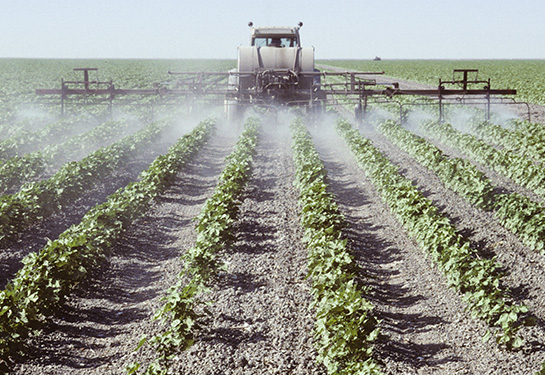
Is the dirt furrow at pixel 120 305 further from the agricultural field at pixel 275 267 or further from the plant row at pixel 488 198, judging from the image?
the plant row at pixel 488 198

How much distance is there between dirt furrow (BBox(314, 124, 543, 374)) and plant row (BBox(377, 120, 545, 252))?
742 mm

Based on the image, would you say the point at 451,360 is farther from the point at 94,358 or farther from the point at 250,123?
the point at 250,123

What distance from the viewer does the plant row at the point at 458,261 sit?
6.42 metres

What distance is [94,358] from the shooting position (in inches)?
252

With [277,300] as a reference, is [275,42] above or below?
above

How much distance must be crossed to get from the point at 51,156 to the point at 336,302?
467 inches

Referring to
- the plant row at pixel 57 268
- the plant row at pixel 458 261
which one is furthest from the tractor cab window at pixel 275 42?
the plant row at pixel 57 268

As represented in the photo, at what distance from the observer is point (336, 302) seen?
6.34m

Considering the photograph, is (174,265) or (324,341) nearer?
(324,341)

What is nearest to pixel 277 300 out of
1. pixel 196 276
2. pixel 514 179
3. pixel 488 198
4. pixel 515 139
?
pixel 196 276

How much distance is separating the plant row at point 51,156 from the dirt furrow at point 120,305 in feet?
11.3

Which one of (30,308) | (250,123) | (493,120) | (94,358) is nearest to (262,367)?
(94,358)

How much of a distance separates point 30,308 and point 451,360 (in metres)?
4.33

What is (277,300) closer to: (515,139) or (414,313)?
(414,313)
